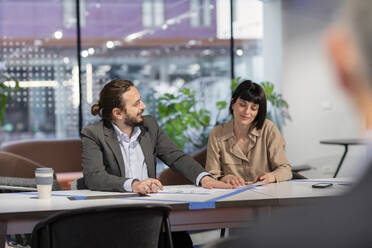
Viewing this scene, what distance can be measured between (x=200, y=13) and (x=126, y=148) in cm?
482

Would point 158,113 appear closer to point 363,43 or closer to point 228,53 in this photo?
point 228,53

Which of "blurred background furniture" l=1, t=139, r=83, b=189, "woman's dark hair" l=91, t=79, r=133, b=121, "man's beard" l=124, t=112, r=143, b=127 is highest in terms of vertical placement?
"woman's dark hair" l=91, t=79, r=133, b=121

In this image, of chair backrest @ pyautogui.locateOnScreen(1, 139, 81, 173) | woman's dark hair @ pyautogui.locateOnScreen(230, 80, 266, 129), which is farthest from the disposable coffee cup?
chair backrest @ pyautogui.locateOnScreen(1, 139, 81, 173)

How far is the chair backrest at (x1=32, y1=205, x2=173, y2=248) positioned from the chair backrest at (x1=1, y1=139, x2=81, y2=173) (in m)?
4.50

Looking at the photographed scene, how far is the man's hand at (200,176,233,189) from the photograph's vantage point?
3.28 metres

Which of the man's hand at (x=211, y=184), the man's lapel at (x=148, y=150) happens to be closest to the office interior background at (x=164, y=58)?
the man's lapel at (x=148, y=150)

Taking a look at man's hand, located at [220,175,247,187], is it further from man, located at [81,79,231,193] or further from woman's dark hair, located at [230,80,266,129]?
woman's dark hair, located at [230,80,266,129]

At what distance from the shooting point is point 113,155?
3.47m

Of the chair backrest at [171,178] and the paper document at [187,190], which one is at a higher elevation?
the paper document at [187,190]

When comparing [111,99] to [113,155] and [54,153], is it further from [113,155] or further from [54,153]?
[54,153]

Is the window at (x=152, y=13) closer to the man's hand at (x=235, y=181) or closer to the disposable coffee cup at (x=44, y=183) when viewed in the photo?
the man's hand at (x=235, y=181)

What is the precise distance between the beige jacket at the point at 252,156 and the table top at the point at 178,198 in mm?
440

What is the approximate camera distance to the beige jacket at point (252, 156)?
3.77m

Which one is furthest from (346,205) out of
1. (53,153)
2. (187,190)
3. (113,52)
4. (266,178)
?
(113,52)
